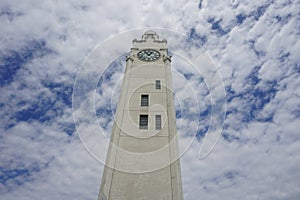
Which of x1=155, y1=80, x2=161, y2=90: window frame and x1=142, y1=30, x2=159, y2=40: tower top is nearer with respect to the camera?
x1=155, y1=80, x2=161, y2=90: window frame

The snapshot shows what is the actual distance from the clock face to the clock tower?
60cm

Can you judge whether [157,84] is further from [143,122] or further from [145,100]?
[143,122]

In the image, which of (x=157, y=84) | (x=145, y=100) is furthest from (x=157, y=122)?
(x=157, y=84)

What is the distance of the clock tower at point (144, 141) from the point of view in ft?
77.7

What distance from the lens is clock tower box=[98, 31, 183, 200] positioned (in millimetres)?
23688

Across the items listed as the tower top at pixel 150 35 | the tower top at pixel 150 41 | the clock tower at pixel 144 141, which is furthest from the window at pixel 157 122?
the tower top at pixel 150 35

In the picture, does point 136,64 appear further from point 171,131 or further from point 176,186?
point 176,186

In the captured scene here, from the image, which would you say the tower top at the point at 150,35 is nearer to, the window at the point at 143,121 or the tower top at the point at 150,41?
the tower top at the point at 150,41

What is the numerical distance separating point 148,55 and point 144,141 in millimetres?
14711

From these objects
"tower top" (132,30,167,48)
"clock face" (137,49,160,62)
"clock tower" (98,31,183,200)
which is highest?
"tower top" (132,30,167,48)

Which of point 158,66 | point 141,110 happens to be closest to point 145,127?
point 141,110

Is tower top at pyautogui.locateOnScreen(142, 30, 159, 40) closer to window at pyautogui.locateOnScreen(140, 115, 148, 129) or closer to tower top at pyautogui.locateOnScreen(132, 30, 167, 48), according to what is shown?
tower top at pyautogui.locateOnScreen(132, 30, 167, 48)

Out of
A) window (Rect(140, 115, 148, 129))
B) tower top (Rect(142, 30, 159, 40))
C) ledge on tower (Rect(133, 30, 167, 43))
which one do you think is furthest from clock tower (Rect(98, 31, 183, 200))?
tower top (Rect(142, 30, 159, 40))

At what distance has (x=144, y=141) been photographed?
27266 millimetres
